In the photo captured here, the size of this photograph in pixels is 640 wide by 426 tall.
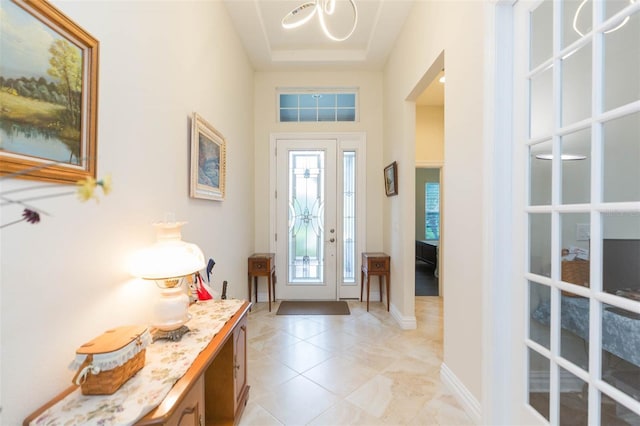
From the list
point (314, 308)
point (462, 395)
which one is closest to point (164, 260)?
point (462, 395)

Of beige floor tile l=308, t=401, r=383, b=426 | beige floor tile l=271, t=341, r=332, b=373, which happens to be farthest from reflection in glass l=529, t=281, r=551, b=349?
beige floor tile l=271, t=341, r=332, b=373

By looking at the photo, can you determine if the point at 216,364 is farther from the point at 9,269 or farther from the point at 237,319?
the point at 9,269

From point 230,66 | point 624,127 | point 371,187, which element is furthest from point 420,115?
point 624,127

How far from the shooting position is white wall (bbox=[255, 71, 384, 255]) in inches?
163

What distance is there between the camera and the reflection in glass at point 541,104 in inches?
51.4

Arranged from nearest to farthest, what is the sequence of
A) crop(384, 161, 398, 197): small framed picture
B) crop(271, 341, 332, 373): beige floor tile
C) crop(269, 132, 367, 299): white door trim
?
crop(271, 341, 332, 373): beige floor tile
crop(384, 161, 398, 197): small framed picture
crop(269, 132, 367, 299): white door trim

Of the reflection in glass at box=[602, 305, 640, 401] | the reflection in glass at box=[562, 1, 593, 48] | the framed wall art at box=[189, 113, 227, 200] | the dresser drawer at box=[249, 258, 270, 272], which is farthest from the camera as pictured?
the dresser drawer at box=[249, 258, 270, 272]

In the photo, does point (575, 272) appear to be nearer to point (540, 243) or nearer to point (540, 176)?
point (540, 243)

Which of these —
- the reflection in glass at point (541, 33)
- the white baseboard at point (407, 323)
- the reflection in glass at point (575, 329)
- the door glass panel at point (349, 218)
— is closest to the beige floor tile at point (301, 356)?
the white baseboard at point (407, 323)

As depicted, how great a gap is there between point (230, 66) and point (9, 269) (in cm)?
273

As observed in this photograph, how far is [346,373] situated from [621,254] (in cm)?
190

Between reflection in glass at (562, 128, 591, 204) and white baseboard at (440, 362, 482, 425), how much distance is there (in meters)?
1.33

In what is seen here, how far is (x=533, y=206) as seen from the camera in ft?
4.53

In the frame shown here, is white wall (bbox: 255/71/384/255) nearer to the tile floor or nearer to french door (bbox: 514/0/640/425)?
the tile floor
